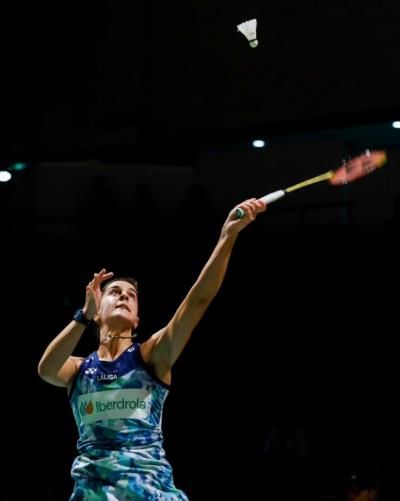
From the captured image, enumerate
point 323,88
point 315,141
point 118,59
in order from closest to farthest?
point 323,88 → point 118,59 → point 315,141

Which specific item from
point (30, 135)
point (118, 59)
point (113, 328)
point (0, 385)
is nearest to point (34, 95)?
point (30, 135)

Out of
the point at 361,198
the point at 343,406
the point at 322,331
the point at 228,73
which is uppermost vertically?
the point at 228,73

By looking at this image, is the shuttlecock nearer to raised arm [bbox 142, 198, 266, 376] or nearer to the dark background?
the dark background

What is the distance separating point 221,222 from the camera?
9.98 metres

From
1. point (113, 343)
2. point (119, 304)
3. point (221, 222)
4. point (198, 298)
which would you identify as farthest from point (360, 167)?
point (221, 222)

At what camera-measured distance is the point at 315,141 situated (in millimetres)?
10328

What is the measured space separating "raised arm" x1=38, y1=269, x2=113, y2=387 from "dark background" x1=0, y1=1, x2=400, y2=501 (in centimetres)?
404

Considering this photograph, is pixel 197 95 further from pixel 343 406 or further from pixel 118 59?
pixel 343 406

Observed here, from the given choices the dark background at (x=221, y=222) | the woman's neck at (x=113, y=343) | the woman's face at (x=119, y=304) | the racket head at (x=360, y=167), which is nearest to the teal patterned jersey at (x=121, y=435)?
the woman's neck at (x=113, y=343)

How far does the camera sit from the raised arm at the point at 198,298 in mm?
3840

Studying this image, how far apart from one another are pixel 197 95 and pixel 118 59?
101 centimetres

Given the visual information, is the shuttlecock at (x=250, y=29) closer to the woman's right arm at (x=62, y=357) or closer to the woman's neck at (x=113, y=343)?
the woman's neck at (x=113, y=343)

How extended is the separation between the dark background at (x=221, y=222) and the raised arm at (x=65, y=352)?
4040 mm

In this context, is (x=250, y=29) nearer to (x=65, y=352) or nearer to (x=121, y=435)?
(x=65, y=352)
